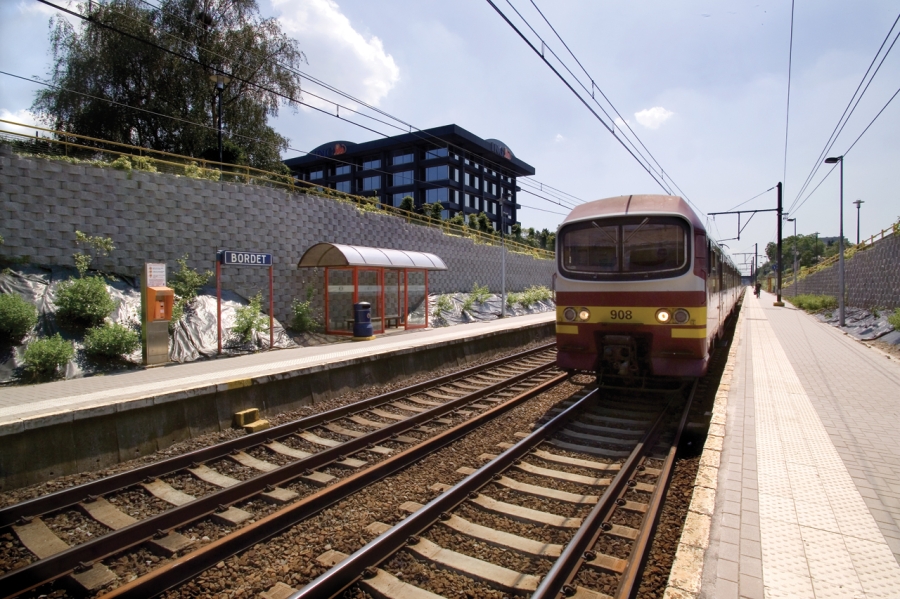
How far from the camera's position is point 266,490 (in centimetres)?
498

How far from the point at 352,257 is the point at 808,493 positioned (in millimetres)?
11934

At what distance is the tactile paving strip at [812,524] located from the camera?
114 inches

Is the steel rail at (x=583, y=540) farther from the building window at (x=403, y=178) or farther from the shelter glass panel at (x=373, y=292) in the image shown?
the building window at (x=403, y=178)

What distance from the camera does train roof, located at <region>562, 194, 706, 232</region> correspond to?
23.4ft

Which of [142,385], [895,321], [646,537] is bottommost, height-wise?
[646,537]

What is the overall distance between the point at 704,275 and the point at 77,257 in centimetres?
1196

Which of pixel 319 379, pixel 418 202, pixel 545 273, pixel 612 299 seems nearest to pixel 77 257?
pixel 319 379

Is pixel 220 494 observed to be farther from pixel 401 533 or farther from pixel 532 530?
pixel 532 530

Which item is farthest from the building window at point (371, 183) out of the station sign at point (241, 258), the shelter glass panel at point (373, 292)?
the station sign at point (241, 258)

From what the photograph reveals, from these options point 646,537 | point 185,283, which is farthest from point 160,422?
point 185,283

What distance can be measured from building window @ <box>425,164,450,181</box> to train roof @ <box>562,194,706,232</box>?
5163 centimetres

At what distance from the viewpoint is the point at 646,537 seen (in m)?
3.75

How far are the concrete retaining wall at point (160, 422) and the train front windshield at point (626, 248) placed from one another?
4755 millimetres

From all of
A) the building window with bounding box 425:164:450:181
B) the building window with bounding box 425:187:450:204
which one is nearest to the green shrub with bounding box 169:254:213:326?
the building window with bounding box 425:187:450:204
